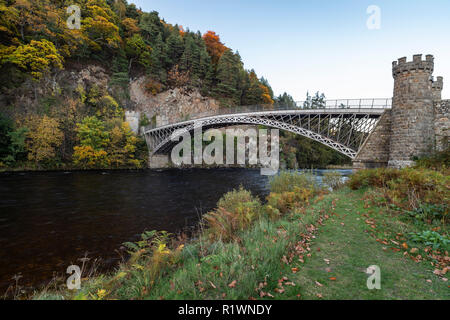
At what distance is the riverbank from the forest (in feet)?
101

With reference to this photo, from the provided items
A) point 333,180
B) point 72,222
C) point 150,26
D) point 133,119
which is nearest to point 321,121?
point 333,180

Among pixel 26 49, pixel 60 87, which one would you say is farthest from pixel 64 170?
pixel 26 49

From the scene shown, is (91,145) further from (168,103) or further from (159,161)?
(168,103)

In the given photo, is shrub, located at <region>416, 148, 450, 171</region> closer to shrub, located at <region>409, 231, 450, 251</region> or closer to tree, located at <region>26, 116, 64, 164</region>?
shrub, located at <region>409, 231, 450, 251</region>

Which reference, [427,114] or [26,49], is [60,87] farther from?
[427,114]

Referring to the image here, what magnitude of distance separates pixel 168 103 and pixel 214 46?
29396 millimetres

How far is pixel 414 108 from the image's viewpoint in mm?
13070

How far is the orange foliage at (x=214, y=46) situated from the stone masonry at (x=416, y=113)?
55.1m

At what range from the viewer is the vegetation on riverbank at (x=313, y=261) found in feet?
8.71

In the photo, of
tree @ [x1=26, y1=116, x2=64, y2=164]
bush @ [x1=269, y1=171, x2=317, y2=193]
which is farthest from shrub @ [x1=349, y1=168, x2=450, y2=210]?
tree @ [x1=26, y1=116, x2=64, y2=164]

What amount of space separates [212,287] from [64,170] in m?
33.3

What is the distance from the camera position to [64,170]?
89.0 ft

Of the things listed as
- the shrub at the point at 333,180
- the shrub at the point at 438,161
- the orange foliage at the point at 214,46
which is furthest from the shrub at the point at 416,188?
the orange foliage at the point at 214,46

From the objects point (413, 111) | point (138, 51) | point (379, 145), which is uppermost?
point (138, 51)
